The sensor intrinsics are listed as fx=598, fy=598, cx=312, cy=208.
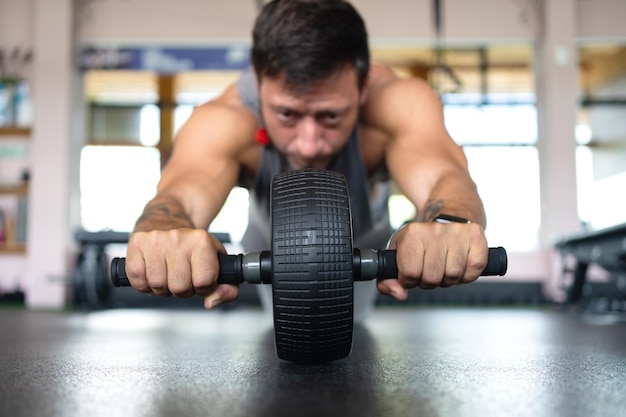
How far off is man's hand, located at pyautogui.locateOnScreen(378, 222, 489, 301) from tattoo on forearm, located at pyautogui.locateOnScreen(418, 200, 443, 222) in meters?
0.20

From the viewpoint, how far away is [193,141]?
136 centimetres

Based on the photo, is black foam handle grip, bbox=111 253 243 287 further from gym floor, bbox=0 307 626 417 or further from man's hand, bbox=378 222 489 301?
man's hand, bbox=378 222 489 301

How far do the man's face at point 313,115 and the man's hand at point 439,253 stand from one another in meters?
0.42

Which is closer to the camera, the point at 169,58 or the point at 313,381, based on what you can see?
the point at 313,381

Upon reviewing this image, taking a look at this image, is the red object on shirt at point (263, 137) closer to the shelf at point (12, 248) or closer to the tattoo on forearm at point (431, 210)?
the tattoo on forearm at point (431, 210)

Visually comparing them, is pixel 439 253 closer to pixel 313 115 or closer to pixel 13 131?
pixel 313 115

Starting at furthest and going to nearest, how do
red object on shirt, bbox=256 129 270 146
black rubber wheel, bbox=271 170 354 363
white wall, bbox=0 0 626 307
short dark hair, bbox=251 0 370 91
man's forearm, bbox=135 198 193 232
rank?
white wall, bbox=0 0 626 307 < red object on shirt, bbox=256 129 270 146 < short dark hair, bbox=251 0 370 91 < man's forearm, bbox=135 198 193 232 < black rubber wheel, bbox=271 170 354 363

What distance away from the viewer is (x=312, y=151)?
1252 mm

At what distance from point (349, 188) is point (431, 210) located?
0.44 metres

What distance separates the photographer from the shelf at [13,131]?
4.93 m

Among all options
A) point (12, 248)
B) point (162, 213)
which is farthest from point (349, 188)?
point (12, 248)

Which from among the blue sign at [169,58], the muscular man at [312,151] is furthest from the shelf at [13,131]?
the muscular man at [312,151]

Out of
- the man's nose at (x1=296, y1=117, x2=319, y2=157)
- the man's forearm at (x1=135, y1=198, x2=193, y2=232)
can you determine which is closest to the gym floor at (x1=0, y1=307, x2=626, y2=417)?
the man's forearm at (x1=135, y1=198, x2=193, y2=232)

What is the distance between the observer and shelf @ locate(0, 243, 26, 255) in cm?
491
